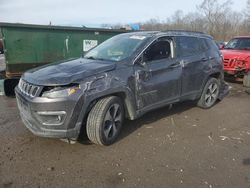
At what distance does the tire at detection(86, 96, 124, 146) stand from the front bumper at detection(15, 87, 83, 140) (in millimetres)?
253

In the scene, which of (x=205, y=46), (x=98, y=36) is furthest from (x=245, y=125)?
(x=98, y=36)

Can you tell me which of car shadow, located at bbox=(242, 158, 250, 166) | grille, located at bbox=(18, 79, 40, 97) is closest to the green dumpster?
grille, located at bbox=(18, 79, 40, 97)

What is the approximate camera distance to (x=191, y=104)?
6.36m

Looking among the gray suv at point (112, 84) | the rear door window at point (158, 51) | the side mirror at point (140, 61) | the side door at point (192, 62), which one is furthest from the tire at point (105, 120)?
the side door at point (192, 62)

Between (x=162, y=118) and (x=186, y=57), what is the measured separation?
135cm

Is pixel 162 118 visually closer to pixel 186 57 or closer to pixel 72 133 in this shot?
pixel 186 57

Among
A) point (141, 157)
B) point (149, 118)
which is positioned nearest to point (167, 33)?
point (149, 118)

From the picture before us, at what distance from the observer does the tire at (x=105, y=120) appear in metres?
3.66

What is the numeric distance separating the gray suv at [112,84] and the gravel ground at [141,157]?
35 centimetres

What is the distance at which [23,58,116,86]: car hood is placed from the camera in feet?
11.1

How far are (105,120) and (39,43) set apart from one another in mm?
4377

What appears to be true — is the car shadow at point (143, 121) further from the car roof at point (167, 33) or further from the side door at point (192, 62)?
the car roof at point (167, 33)

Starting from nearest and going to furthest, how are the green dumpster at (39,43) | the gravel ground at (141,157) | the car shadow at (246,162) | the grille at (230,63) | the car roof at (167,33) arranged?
1. the gravel ground at (141,157)
2. the car shadow at (246,162)
3. the car roof at (167,33)
4. the green dumpster at (39,43)
5. the grille at (230,63)

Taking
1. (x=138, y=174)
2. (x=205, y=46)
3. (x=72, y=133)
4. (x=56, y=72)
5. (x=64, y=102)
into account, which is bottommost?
(x=138, y=174)
